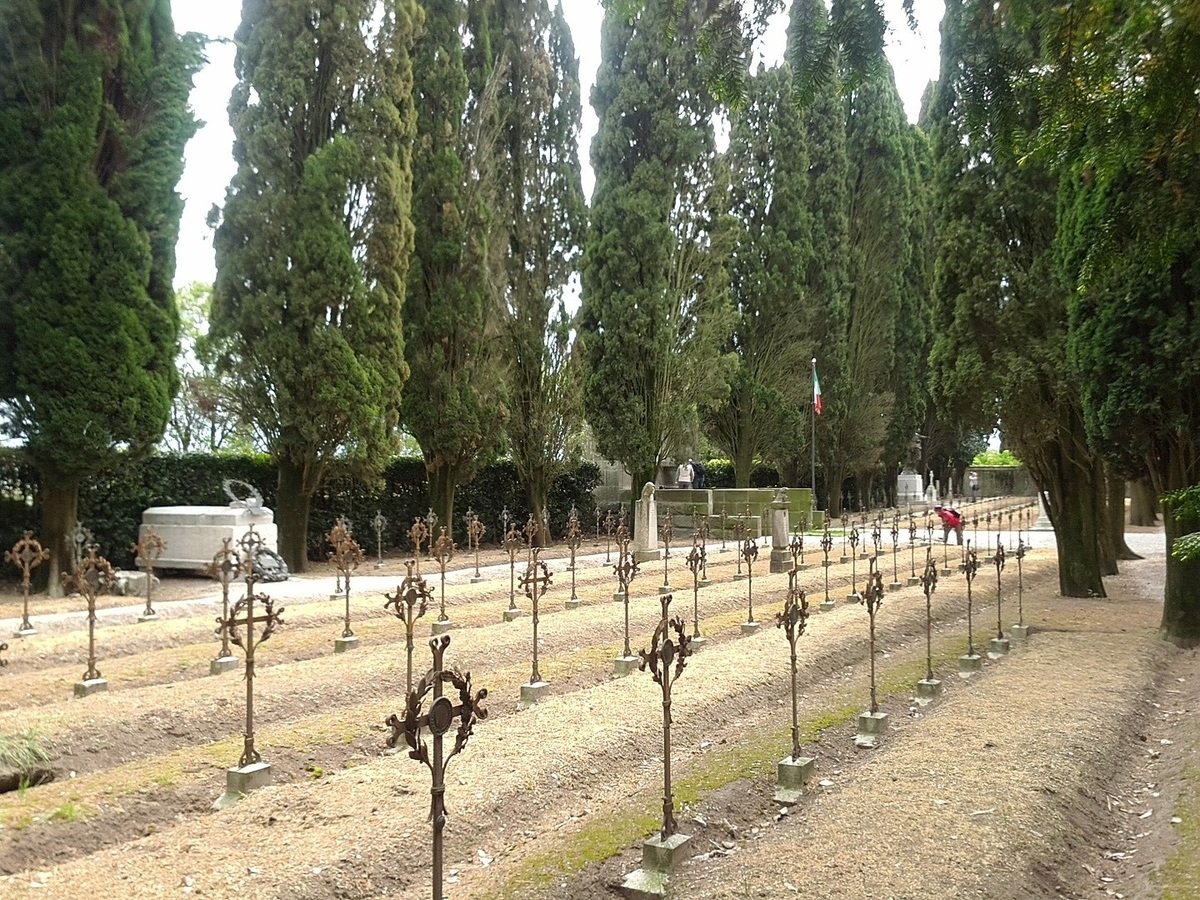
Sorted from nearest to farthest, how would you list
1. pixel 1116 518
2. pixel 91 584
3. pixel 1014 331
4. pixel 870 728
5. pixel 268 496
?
pixel 870 728 → pixel 91 584 → pixel 1014 331 → pixel 1116 518 → pixel 268 496

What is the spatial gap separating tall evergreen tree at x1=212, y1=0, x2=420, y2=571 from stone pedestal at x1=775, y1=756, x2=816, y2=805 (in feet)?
40.9

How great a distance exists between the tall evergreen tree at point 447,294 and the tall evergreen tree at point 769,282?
10.4 m

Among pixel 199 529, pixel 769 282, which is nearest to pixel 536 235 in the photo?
pixel 769 282

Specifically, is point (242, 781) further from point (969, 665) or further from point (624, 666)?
point (969, 665)

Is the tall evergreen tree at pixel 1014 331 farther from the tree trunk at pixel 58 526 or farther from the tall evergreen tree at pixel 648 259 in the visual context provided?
the tree trunk at pixel 58 526

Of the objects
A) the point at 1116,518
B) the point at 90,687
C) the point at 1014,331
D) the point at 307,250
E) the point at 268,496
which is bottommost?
the point at 90,687

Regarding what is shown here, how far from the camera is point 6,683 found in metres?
7.95

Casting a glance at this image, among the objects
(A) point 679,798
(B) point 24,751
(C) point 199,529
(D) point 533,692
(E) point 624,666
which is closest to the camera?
(A) point 679,798

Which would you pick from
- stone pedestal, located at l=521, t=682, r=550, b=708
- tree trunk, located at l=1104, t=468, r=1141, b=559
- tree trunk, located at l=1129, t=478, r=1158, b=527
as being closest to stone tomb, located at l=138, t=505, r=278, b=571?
stone pedestal, located at l=521, t=682, r=550, b=708

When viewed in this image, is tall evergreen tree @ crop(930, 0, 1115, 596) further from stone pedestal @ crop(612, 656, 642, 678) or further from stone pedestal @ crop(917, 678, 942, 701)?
stone pedestal @ crop(612, 656, 642, 678)

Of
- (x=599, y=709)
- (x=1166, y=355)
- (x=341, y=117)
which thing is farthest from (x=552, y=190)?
(x=599, y=709)

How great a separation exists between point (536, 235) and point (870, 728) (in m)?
18.8

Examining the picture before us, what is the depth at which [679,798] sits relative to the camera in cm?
532

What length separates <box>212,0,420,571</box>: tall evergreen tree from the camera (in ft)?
54.1
